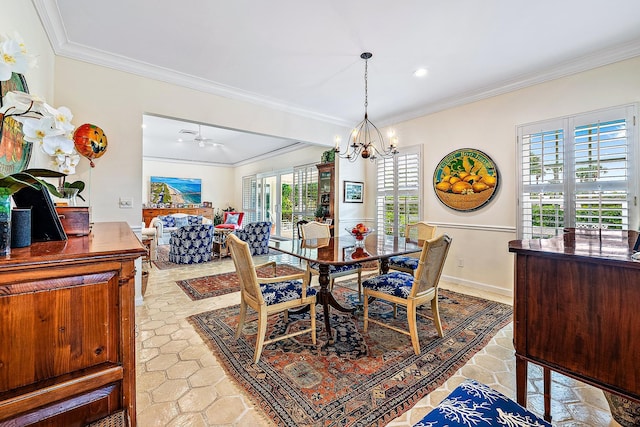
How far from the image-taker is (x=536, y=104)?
135 inches

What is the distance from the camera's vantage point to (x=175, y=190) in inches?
366

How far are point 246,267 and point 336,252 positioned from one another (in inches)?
35.7

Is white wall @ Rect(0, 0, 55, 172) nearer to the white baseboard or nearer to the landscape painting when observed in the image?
the white baseboard

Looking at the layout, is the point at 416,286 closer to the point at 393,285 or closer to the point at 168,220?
the point at 393,285

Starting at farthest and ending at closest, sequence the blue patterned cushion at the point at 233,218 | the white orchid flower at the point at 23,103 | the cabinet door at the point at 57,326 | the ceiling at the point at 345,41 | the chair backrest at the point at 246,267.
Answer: the blue patterned cushion at the point at 233,218, the ceiling at the point at 345,41, the chair backrest at the point at 246,267, the white orchid flower at the point at 23,103, the cabinet door at the point at 57,326

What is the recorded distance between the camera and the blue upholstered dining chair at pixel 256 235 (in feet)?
19.4

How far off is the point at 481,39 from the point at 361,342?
3.02 metres

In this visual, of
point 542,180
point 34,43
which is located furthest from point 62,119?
point 542,180

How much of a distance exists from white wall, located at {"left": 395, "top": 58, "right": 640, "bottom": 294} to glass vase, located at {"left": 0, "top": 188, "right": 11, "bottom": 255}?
14.3 ft

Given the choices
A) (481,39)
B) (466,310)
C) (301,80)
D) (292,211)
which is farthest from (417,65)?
(292,211)

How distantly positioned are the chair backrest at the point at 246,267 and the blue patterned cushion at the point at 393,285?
1010 mm

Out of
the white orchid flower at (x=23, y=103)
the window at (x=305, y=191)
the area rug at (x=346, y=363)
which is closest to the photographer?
the white orchid flower at (x=23, y=103)

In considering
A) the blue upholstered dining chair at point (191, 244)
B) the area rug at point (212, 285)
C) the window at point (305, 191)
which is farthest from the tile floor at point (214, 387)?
the window at point (305, 191)

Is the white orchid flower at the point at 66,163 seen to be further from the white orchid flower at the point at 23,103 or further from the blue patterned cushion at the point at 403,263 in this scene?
the blue patterned cushion at the point at 403,263
